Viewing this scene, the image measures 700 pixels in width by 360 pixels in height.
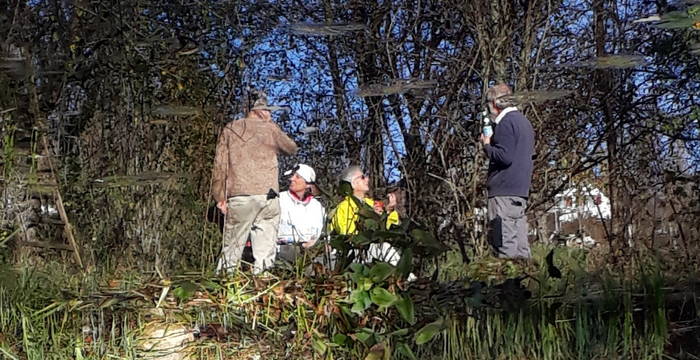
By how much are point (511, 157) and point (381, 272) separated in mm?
3155

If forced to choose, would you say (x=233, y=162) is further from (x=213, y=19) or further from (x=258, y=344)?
(x=258, y=344)

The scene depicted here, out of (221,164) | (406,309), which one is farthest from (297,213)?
(406,309)

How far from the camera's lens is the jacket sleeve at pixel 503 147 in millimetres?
5531

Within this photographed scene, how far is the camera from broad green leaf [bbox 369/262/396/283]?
2.56 meters

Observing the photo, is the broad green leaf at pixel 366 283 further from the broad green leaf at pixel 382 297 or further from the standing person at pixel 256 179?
the standing person at pixel 256 179

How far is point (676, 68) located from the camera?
6.09 metres

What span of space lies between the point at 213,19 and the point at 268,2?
2.64 feet

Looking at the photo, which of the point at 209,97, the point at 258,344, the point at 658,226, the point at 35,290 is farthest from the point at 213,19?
the point at 658,226

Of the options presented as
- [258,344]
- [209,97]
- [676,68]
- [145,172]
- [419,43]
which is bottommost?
[258,344]

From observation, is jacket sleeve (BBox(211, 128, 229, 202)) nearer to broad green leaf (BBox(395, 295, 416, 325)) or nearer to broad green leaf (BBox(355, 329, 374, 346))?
broad green leaf (BBox(355, 329, 374, 346))

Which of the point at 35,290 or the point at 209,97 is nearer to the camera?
the point at 35,290

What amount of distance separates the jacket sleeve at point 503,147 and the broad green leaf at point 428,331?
312 centimetres

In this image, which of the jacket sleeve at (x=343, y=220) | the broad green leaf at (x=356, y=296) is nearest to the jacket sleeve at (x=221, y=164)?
the jacket sleeve at (x=343, y=220)

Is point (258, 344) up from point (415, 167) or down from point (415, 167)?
down
